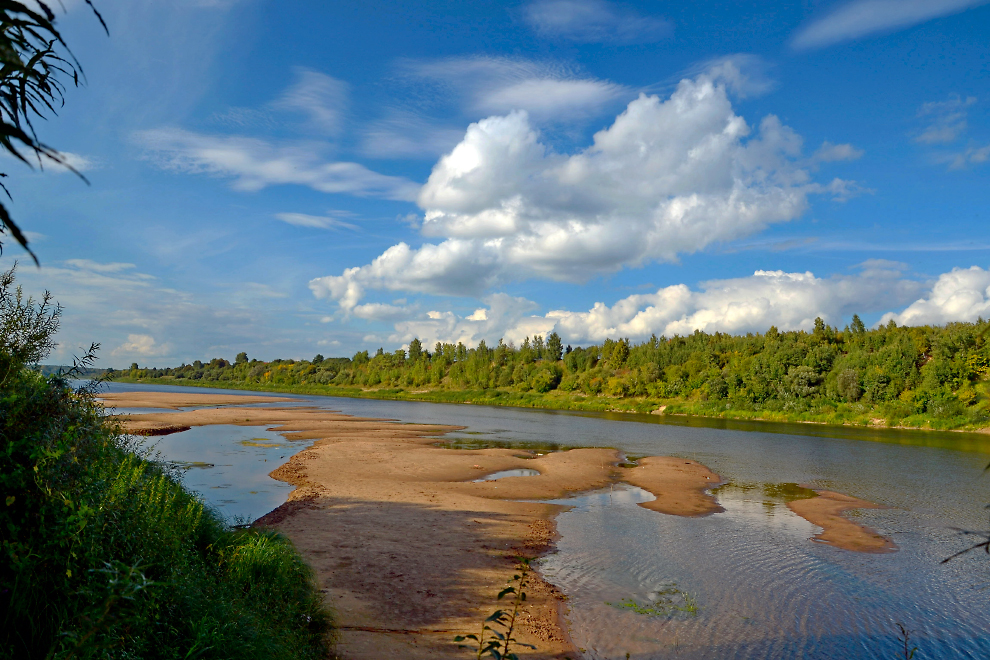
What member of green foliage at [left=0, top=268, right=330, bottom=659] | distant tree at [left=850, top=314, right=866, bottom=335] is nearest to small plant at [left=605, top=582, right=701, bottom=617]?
green foliage at [left=0, top=268, right=330, bottom=659]

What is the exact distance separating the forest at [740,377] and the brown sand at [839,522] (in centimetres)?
1935

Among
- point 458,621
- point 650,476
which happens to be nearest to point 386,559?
point 458,621

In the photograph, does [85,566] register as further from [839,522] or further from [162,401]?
[162,401]

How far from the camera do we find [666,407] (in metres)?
83.5

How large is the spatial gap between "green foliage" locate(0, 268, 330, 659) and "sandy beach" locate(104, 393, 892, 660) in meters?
2.51

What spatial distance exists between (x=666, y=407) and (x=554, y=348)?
63689 mm

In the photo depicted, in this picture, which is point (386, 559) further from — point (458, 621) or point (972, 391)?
point (972, 391)

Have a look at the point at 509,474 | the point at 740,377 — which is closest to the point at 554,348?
the point at 740,377

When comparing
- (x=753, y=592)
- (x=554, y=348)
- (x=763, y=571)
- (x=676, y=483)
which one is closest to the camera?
(x=753, y=592)

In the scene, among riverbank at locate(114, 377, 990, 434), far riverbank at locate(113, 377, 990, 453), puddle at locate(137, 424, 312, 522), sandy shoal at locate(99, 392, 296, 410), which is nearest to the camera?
puddle at locate(137, 424, 312, 522)

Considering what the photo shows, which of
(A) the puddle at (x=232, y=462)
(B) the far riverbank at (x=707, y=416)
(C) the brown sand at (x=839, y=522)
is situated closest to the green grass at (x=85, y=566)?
(B) the far riverbank at (x=707, y=416)

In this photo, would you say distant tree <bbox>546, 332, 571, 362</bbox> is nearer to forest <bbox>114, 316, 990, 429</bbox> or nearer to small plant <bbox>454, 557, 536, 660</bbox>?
forest <bbox>114, 316, 990, 429</bbox>

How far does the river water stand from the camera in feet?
33.9

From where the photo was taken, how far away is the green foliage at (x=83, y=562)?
4586mm
